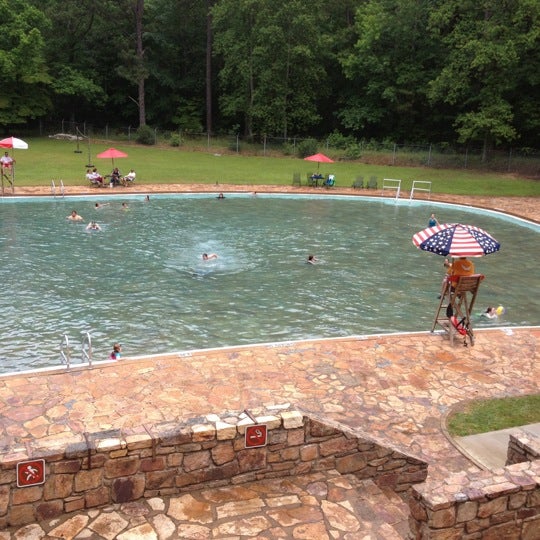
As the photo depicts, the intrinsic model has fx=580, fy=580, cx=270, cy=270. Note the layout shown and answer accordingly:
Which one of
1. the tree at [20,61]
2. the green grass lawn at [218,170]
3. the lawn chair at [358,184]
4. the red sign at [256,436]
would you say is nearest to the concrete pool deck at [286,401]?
the red sign at [256,436]

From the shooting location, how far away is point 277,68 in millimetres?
48000

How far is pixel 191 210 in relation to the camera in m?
26.5

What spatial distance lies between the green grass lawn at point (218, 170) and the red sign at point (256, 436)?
89.6 feet

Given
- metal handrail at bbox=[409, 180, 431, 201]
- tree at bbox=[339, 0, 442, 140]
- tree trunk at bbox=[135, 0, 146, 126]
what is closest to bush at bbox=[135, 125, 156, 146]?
tree trunk at bbox=[135, 0, 146, 126]

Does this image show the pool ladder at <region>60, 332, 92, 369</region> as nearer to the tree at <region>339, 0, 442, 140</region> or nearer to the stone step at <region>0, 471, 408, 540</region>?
the stone step at <region>0, 471, 408, 540</region>

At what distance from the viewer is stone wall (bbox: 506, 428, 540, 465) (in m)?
6.10

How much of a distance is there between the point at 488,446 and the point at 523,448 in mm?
1730

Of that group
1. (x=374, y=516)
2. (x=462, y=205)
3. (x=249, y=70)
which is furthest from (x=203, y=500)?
(x=249, y=70)

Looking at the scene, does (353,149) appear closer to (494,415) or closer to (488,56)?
(488,56)

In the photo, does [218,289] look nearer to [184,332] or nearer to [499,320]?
[184,332]

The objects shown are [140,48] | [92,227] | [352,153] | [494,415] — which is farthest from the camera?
[140,48]

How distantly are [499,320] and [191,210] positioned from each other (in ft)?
52.2

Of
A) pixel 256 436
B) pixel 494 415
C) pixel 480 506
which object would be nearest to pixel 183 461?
pixel 256 436

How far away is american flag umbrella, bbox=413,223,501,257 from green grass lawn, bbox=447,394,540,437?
2971 millimetres
